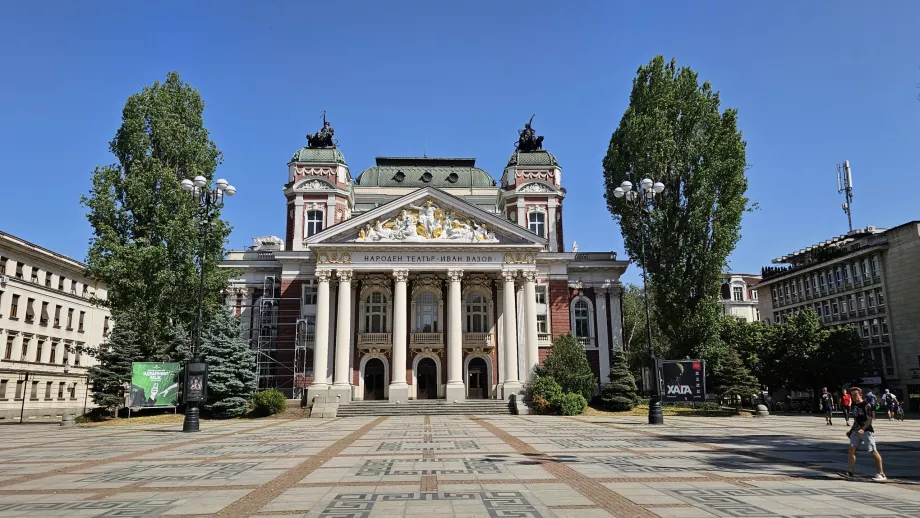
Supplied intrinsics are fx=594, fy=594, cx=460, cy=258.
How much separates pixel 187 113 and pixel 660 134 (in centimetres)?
2895

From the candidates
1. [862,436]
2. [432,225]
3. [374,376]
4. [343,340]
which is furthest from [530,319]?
[862,436]

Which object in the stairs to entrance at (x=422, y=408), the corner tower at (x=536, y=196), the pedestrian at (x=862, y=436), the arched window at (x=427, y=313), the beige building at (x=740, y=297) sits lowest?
the stairs to entrance at (x=422, y=408)

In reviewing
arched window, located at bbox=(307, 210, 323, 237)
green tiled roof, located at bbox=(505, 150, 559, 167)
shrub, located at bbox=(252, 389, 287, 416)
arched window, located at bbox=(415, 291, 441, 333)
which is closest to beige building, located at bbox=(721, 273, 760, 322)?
green tiled roof, located at bbox=(505, 150, 559, 167)

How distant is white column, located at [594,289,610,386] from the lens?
44.6 m

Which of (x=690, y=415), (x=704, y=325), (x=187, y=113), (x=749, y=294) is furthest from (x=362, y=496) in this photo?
(x=749, y=294)

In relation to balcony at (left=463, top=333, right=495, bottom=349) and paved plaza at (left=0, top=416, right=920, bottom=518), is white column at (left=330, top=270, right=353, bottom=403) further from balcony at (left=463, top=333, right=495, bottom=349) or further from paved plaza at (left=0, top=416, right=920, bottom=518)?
paved plaza at (left=0, top=416, right=920, bottom=518)

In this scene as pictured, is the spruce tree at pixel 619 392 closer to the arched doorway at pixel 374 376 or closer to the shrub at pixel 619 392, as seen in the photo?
the shrub at pixel 619 392

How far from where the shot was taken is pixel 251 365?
35438 millimetres

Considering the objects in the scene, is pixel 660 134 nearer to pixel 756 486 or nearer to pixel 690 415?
pixel 690 415

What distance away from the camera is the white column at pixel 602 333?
44594mm

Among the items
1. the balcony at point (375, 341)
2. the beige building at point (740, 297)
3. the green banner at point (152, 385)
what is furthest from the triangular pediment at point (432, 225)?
the beige building at point (740, 297)

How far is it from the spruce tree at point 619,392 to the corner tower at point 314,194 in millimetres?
23746

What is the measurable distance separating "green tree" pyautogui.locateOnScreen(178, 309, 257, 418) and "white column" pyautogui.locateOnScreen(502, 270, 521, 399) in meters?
15.8

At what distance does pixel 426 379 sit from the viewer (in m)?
42.8
